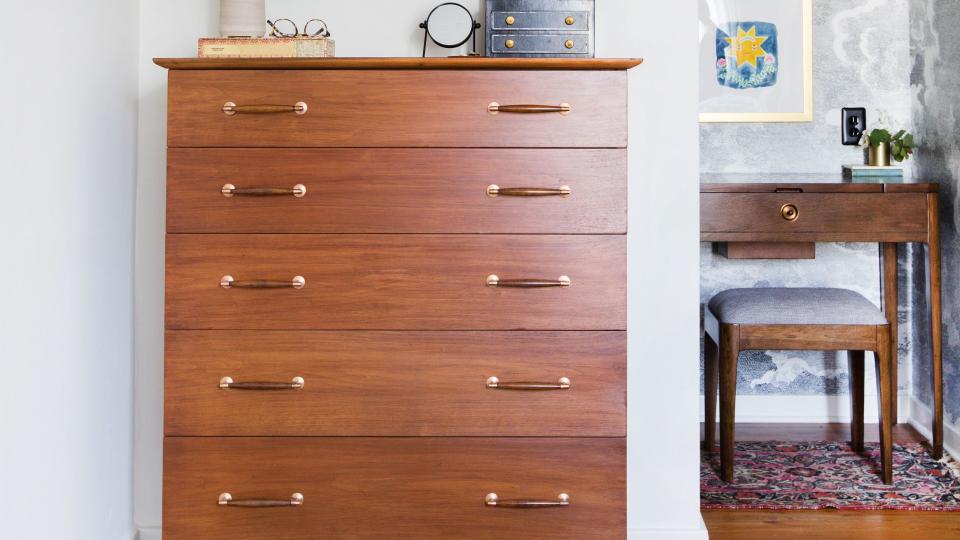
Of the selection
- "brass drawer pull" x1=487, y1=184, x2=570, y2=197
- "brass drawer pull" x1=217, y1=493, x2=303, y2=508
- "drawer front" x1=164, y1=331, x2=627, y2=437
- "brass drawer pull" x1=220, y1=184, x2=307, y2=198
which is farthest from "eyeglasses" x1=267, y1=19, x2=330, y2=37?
"brass drawer pull" x1=217, y1=493, x2=303, y2=508

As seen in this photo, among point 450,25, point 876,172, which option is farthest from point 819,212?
point 450,25

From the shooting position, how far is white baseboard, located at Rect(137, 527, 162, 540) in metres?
2.13

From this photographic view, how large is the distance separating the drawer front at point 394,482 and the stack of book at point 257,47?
0.77 meters

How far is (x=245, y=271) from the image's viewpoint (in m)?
1.77

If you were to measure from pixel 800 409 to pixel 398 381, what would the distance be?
6.89 feet

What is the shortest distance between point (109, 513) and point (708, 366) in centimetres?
186

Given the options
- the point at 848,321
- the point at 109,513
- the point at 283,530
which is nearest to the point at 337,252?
the point at 283,530

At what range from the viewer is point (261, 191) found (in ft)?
5.74

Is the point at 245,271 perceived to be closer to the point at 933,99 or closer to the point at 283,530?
the point at 283,530

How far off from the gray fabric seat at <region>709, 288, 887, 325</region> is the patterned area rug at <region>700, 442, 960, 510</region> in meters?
0.49

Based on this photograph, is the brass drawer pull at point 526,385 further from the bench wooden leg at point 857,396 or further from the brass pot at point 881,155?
the brass pot at point 881,155

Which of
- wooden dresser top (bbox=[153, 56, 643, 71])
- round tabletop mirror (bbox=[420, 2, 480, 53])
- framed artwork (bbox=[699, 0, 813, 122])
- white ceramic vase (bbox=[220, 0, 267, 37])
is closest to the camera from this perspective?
wooden dresser top (bbox=[153, 56, 643, 71])

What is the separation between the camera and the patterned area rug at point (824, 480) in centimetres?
252

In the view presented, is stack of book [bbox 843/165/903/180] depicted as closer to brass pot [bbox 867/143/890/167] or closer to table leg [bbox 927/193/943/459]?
brass pot [bbox 867/143/890/167]
